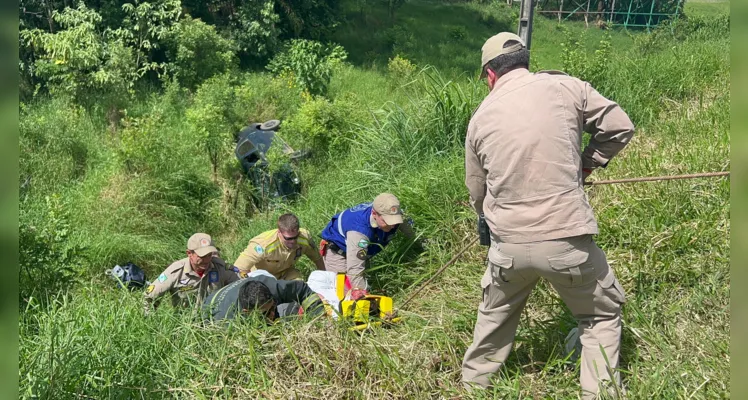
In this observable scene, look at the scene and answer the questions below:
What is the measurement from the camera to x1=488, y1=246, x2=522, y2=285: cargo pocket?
8.97ft

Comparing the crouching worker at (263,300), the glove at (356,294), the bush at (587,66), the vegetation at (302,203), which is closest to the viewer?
the vegetation at (302,203)

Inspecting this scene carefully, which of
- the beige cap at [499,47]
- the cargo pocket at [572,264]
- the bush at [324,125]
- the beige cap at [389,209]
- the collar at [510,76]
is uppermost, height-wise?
the beige cap at [499,47]

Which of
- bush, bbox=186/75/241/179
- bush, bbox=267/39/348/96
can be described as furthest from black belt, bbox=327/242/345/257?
bush, bbox=267/39/348/96

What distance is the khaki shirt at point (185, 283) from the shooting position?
425 cm

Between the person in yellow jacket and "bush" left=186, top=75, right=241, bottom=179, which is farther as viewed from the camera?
"bush" left=186, top=75, right=241, bottom=179

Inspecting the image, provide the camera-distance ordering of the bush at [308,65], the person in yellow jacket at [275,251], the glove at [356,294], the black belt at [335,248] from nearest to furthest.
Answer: the glove at [356,294]
the person in yellow jacket at [275,251]
the black belt at [335,248]
the bush at [308,65]

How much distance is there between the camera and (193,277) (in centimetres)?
439

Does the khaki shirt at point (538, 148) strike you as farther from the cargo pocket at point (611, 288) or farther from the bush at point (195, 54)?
the bush at point (195, 54)

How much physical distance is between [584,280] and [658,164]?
256cm

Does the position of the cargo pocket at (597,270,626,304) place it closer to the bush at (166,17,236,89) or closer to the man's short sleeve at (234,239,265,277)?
the man's short sleeve at (234,239,265,277)

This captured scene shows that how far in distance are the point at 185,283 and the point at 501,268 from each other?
2.55 m

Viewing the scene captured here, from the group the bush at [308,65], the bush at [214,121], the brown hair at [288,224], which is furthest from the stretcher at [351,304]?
the bush at [308,65]

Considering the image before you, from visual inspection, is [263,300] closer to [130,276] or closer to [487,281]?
[487,281]

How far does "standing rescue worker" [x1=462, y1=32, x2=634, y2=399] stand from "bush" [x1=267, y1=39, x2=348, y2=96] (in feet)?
25.1
